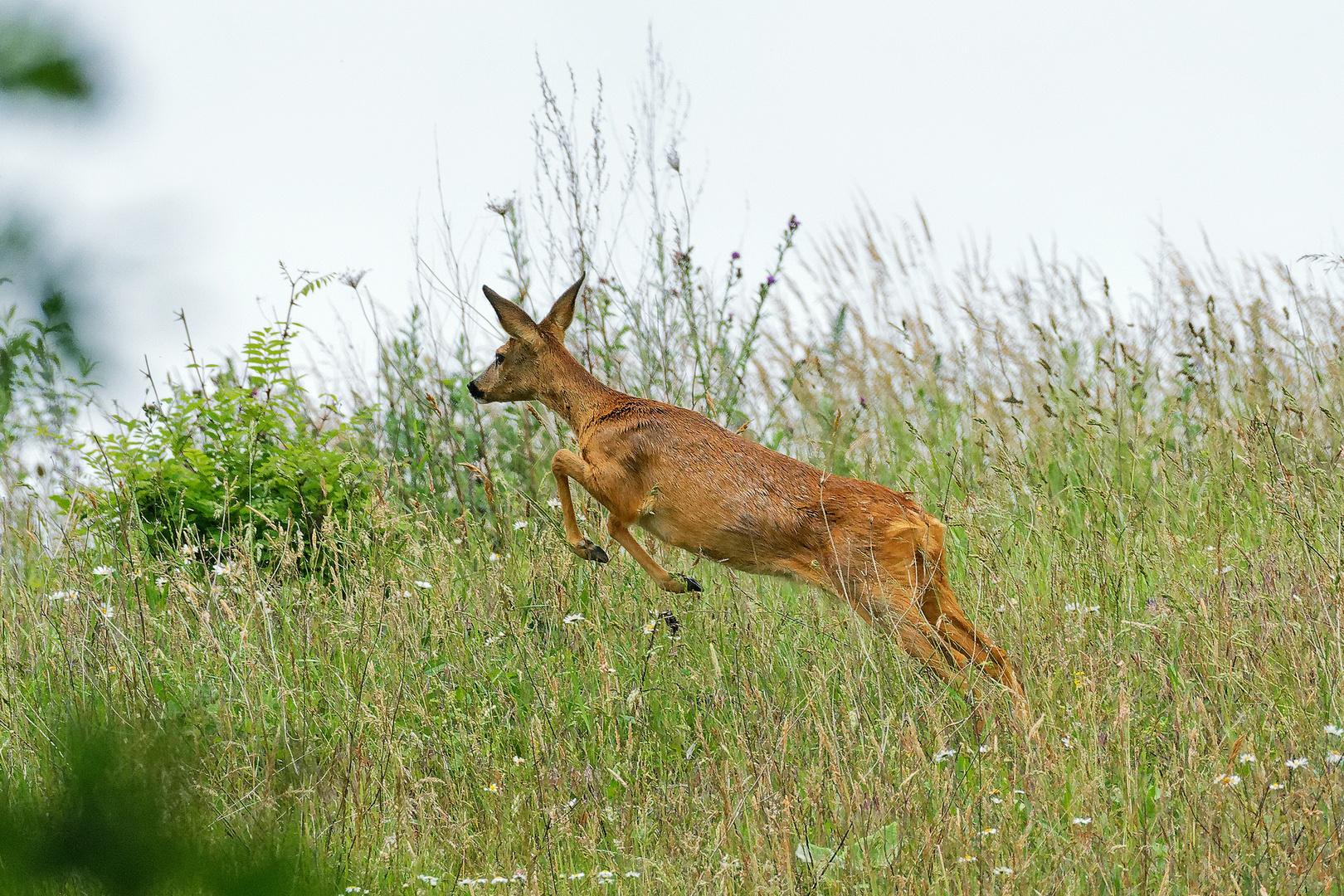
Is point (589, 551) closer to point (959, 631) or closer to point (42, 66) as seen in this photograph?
point (959, 631)

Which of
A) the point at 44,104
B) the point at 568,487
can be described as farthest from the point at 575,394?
the point at 44,104

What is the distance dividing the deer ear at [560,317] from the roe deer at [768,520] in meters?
0.60

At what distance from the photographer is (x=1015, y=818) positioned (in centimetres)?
290

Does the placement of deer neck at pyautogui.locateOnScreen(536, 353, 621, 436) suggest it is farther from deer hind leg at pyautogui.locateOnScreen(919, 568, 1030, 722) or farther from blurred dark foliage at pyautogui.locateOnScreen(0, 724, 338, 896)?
blurred dark foliage at pyautogui.locateOnScreen(0, 724, 338, 896)

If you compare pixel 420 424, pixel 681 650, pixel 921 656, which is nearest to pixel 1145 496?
pixel 921 656

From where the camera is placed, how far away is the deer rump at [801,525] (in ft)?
14.9

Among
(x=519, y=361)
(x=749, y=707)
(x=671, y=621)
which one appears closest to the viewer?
(x=749, y=707)

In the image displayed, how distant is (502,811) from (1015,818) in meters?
1.38

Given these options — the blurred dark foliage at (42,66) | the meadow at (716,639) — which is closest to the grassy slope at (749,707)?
the meadow at (716,639)

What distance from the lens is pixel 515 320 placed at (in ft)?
18.3

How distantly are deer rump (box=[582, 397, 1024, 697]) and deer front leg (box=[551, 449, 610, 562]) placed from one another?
0.24ft

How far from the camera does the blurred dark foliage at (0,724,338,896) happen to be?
668 mm

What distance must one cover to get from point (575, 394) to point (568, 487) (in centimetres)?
66

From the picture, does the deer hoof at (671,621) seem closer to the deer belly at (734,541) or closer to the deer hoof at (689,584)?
the deer hoof at (689,584)
